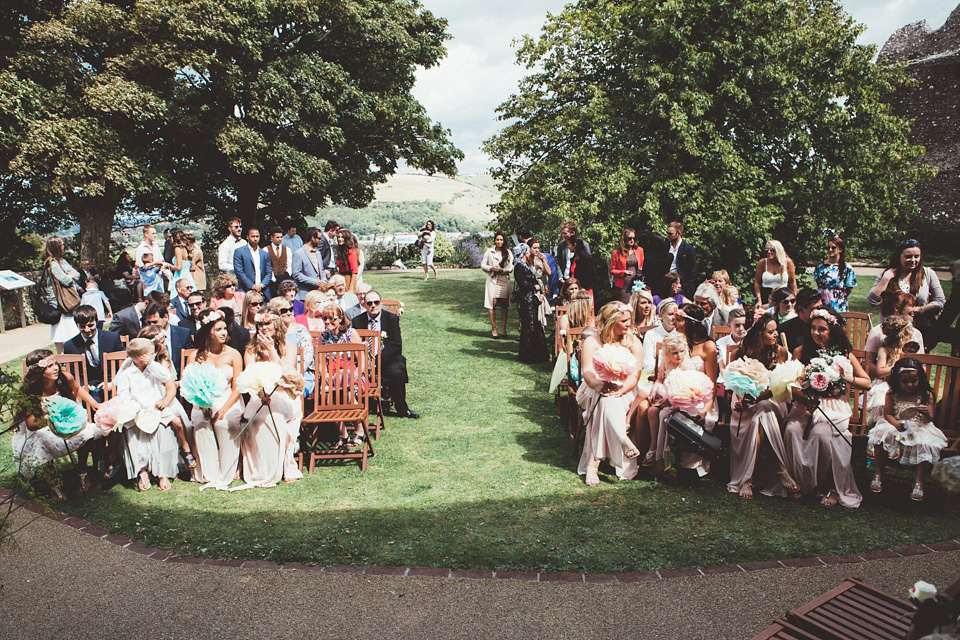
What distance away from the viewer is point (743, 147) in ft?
45.8

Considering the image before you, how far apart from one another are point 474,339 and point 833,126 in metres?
8.88

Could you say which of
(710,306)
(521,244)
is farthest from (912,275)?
(521,244)

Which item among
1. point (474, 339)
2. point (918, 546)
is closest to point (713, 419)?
point (918, 546)

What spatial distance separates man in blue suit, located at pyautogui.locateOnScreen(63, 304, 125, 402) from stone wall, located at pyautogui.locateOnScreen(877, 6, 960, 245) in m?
32.4

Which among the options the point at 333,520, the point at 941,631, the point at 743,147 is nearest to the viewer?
the point at 941,631

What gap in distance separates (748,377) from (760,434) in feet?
1.92

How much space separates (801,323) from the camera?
6.51 metres

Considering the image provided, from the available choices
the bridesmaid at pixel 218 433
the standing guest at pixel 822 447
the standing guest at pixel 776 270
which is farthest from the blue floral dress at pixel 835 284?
the bridesmaid at pixel 218 433

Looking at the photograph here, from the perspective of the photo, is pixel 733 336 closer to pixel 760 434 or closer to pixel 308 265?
pixel 760 434

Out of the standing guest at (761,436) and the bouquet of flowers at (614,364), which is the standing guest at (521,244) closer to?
the bouquet of flowers at (614,364)

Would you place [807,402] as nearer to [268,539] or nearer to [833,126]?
[268,539]

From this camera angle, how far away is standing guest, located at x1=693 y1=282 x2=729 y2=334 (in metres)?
7.98

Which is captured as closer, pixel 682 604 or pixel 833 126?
pixel 682 604

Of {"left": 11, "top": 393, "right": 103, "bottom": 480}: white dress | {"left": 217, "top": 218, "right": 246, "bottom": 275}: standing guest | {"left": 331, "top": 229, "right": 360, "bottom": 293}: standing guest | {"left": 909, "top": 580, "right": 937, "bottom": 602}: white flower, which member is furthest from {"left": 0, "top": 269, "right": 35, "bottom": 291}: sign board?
{"left": 909, "top": 580, "right": 937, "bottom": 602}: white flower
